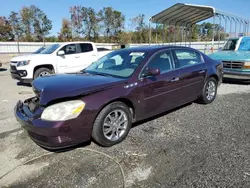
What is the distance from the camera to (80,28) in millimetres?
39219

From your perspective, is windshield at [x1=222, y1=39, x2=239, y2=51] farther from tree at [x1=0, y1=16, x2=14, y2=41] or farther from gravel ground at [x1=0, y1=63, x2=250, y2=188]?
tree at [x1=0, y1=16, x2=14, y2=41]

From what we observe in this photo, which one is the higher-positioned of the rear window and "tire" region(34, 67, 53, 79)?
the rear window

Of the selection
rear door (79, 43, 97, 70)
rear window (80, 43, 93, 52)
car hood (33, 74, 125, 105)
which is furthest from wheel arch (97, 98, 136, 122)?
rear window (80, 43, 93, 52)

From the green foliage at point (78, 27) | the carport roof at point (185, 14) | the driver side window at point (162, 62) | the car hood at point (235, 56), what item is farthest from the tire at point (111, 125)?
the green foliage at point (78, 27)

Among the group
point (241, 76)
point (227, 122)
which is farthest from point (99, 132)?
point (241, 76)

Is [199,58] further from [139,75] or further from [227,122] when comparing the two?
[139,75]

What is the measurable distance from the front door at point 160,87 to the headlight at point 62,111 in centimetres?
123

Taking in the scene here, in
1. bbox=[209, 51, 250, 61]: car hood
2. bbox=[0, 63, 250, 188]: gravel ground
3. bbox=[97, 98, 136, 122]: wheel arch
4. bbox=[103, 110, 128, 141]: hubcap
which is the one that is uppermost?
bbox=[209, 51, 250, 61]: car hood

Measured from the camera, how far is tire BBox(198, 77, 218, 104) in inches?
218

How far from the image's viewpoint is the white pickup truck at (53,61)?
27.0 feet

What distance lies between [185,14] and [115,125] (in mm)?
15387

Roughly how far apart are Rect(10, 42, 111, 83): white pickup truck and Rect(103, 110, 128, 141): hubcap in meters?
4.74

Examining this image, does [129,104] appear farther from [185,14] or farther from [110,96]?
[185,14]

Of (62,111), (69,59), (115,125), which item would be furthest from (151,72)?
(69,59)
